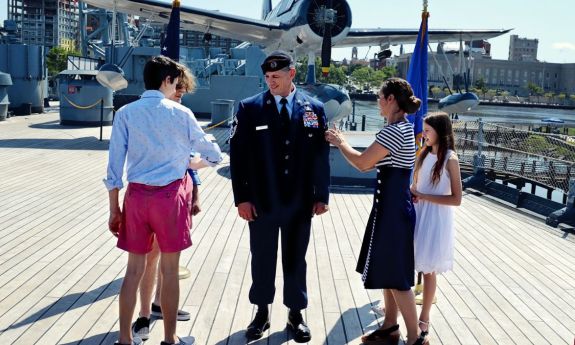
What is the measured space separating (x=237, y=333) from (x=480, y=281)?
2394 mm

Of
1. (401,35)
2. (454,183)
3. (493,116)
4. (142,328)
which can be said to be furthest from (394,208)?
(493,116)

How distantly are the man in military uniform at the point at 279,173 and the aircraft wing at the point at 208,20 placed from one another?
14.4 m

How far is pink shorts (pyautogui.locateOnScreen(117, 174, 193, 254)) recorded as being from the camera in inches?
117

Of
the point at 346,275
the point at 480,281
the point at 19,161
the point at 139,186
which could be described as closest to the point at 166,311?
the point at 139,186

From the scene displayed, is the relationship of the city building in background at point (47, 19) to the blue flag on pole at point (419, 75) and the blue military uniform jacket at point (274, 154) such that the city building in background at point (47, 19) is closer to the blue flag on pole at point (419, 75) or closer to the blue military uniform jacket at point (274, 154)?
the blue flag on pole at point (419, 75)

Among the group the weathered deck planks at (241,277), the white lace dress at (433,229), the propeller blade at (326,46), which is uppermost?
the propeller blade at (326,46)

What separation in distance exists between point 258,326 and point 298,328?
26cm

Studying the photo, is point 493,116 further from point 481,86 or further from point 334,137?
point 334,137

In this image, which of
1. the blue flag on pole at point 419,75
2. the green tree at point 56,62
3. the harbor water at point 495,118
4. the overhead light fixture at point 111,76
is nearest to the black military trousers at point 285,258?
the blue flag on pole at point 419,75

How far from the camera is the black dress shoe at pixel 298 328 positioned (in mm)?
3529

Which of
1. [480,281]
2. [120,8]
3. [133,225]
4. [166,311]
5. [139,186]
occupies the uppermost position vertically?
[120,8]

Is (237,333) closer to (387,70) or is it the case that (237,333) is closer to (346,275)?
(346,275)

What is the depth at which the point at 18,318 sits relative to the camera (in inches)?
146

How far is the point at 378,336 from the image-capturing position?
3.55 m
